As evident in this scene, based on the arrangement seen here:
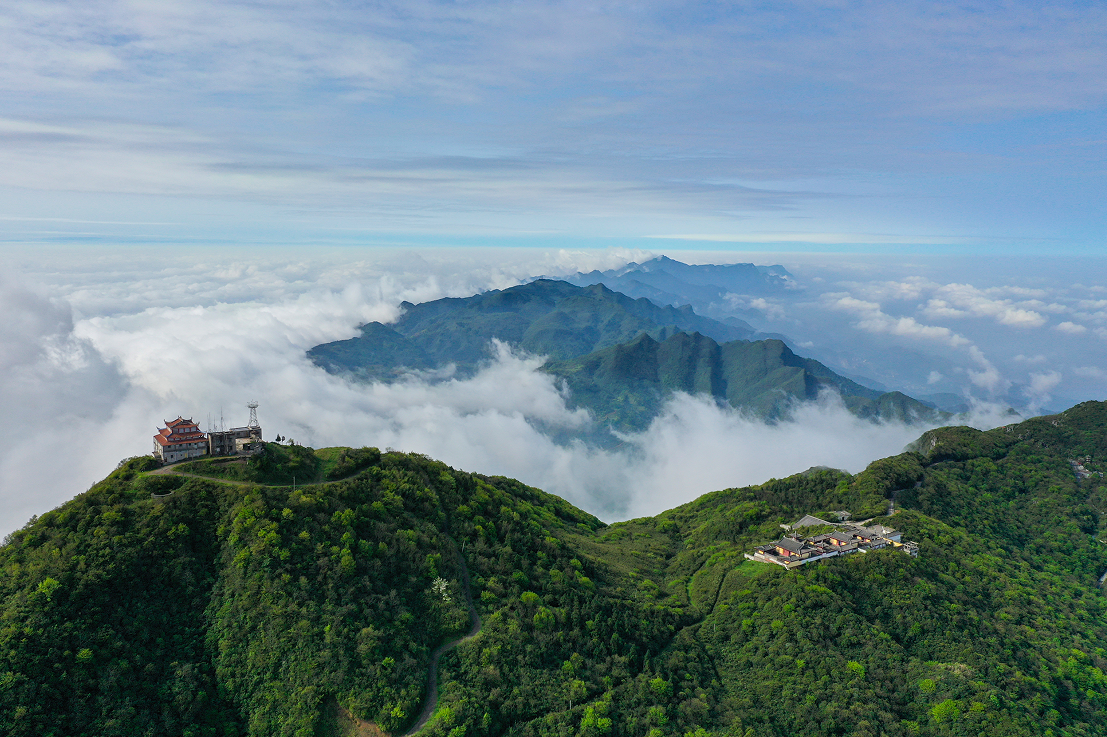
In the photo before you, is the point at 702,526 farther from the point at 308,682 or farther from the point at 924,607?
the point at 308,682

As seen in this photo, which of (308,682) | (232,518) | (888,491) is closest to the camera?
(308,682)

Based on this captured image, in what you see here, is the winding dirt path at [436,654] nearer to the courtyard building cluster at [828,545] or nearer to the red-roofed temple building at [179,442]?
the red-roofed temple building at [179,442]

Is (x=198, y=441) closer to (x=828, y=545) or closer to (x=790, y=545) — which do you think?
(x=790, y=545)

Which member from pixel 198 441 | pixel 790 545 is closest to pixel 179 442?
pixel 198 441

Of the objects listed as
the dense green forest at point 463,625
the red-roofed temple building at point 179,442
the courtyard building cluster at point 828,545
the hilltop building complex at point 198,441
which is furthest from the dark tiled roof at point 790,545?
the red-roofed temple building at point 179,442

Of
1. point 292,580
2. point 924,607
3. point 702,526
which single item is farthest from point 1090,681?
point 292,580

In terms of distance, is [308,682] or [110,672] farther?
[308,682]
